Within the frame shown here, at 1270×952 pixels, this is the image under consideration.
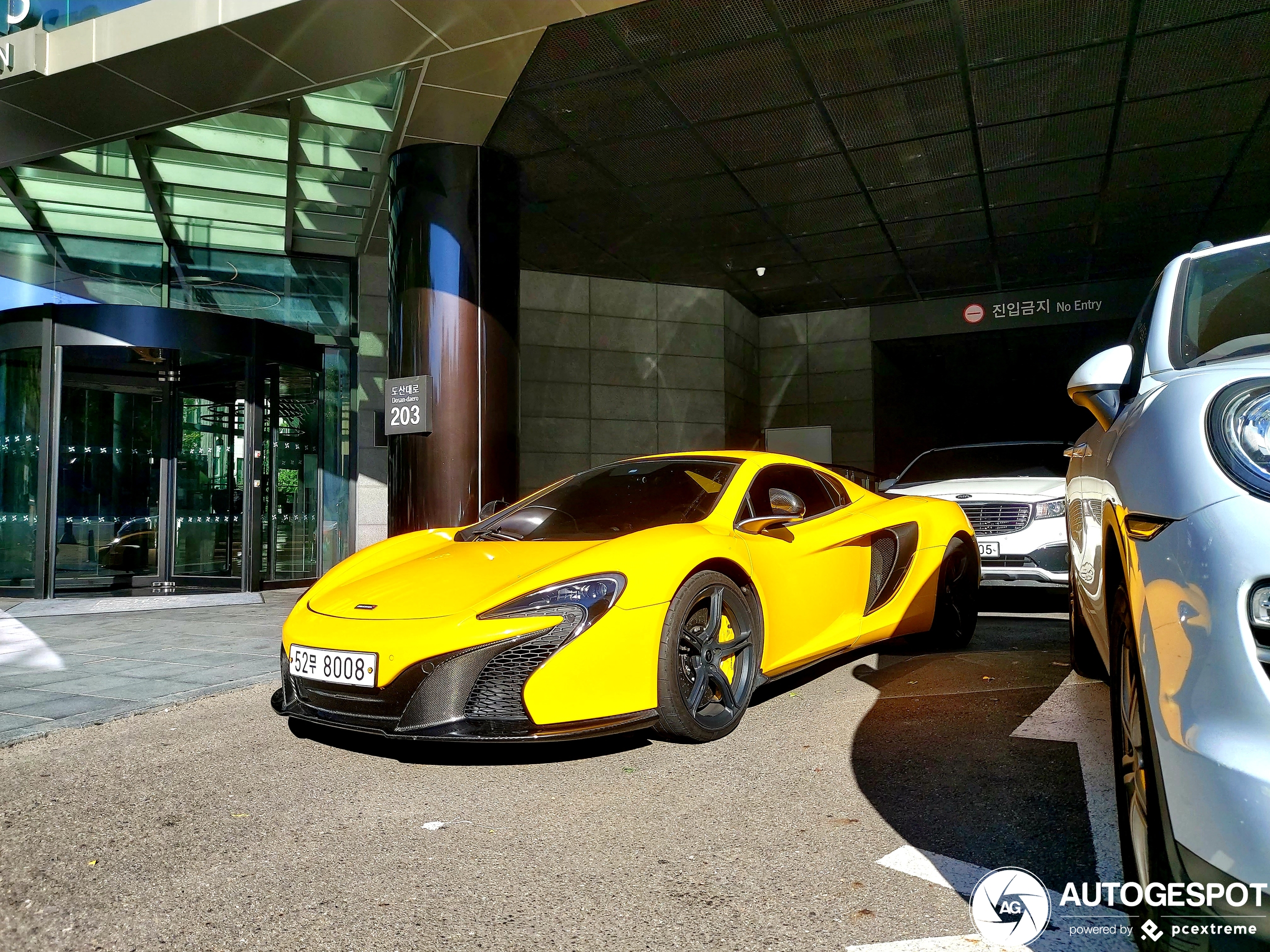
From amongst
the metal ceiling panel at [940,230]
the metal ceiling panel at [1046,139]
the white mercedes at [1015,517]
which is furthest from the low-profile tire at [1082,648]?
the metal ceiling panel at [940,230]

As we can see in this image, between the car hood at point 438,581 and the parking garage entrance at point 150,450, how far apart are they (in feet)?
26.2

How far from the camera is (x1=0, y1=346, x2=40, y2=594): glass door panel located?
10.5m

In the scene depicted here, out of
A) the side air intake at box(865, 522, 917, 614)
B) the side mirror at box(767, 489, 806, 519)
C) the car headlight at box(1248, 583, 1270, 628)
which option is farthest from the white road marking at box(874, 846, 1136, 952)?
the side air intake at box(865, 522, 917, 614)

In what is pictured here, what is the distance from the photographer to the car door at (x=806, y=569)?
13.3 feet

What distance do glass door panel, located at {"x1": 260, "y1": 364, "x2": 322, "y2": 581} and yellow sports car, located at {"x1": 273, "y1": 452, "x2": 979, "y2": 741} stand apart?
802 cm

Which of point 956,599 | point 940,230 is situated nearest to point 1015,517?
point 956,599

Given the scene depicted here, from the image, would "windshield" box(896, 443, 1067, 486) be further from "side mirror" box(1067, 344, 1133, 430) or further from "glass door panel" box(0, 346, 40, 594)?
"glass door panel" box(0, 346, 40, 594)

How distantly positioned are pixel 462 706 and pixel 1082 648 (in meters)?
2.86

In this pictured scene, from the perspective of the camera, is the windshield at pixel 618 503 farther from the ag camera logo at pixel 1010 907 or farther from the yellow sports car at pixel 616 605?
the ag camera logo at pixel 1010 907

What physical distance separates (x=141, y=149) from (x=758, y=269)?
952 centimetres

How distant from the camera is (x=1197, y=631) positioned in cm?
161

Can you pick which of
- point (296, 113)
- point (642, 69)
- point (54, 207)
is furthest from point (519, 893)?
point (54, 207)

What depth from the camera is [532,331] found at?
1658 centimetres

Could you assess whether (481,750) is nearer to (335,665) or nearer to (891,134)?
(335,665)
